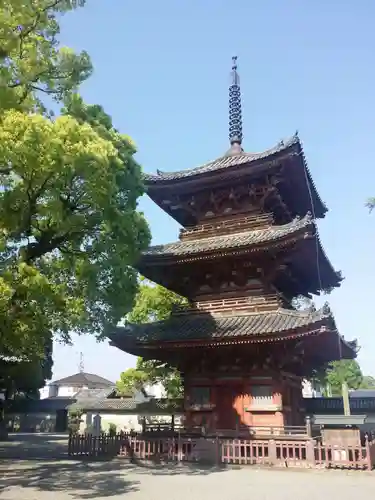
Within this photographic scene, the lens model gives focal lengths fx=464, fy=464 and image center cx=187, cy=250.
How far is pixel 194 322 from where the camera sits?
Result: 730 inches

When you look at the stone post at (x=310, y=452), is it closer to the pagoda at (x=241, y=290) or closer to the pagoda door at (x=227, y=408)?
the pagoda at (x=241, y=290)

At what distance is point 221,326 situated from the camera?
17328 millimetres

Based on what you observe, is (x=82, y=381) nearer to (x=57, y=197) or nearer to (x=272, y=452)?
(x=272, y=452)

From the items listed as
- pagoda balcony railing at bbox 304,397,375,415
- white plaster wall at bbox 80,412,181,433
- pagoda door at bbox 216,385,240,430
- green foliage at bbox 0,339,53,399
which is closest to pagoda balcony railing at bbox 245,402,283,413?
pagoda door at bbox 216,385,240,430

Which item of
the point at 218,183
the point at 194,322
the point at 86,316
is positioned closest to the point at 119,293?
the point at 86,316

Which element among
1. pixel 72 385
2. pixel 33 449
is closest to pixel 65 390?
pixel 72 385

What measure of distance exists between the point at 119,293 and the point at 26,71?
6.55 m

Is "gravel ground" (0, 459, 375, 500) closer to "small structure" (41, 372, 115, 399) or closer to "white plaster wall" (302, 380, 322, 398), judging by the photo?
"white plaster wall" (302, 380, 322, 398)

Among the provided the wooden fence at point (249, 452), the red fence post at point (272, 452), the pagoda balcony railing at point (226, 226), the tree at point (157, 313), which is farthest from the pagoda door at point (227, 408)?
the tree at point (157, 313)

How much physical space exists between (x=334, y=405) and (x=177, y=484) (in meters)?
21.1

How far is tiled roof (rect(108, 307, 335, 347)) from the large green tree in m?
4.00

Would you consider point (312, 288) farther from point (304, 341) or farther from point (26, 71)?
point (26, 71)

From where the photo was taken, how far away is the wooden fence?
1479 cm

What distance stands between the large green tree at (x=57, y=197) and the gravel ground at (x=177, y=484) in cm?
391
